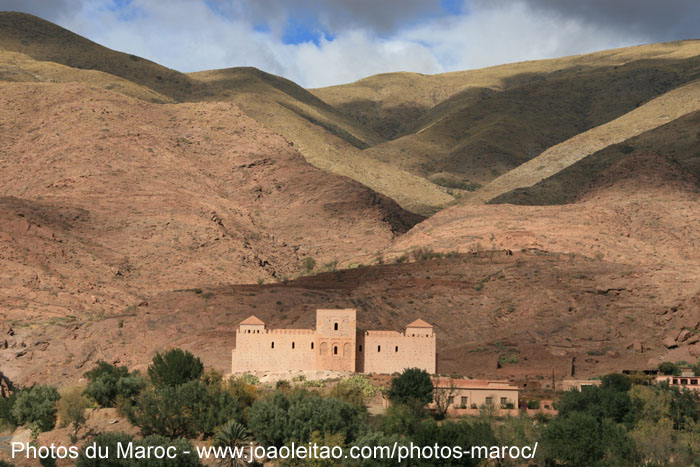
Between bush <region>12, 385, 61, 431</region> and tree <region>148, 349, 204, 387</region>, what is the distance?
5.27 m

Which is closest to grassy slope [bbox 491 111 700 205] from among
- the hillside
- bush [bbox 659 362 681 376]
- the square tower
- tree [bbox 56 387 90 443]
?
the hillside

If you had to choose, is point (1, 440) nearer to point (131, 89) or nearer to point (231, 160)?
point (231, 160)

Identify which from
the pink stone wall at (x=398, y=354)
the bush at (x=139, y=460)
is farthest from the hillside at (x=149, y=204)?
the bush at (x=139, y=460)

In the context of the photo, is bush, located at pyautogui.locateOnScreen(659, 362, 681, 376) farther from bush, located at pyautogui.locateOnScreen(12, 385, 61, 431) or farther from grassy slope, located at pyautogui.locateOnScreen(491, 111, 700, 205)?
grassy slope, located at pyautogui.locateOnScreen(491, 111, 700, 205)

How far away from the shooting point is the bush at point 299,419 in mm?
56469

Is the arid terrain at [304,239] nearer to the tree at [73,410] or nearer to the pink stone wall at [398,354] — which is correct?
the pink stone wall at [398,354]

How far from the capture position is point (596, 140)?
149875mm

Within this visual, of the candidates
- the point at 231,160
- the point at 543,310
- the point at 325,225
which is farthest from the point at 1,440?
the point at 231,160

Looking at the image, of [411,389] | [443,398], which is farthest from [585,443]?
[411,389]

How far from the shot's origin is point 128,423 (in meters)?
63.1

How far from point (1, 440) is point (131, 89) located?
302 ft

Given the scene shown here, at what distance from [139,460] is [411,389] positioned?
16.1 meters

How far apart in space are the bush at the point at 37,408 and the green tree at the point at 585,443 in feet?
84.7

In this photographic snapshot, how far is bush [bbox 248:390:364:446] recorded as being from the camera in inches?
Result: 2223
